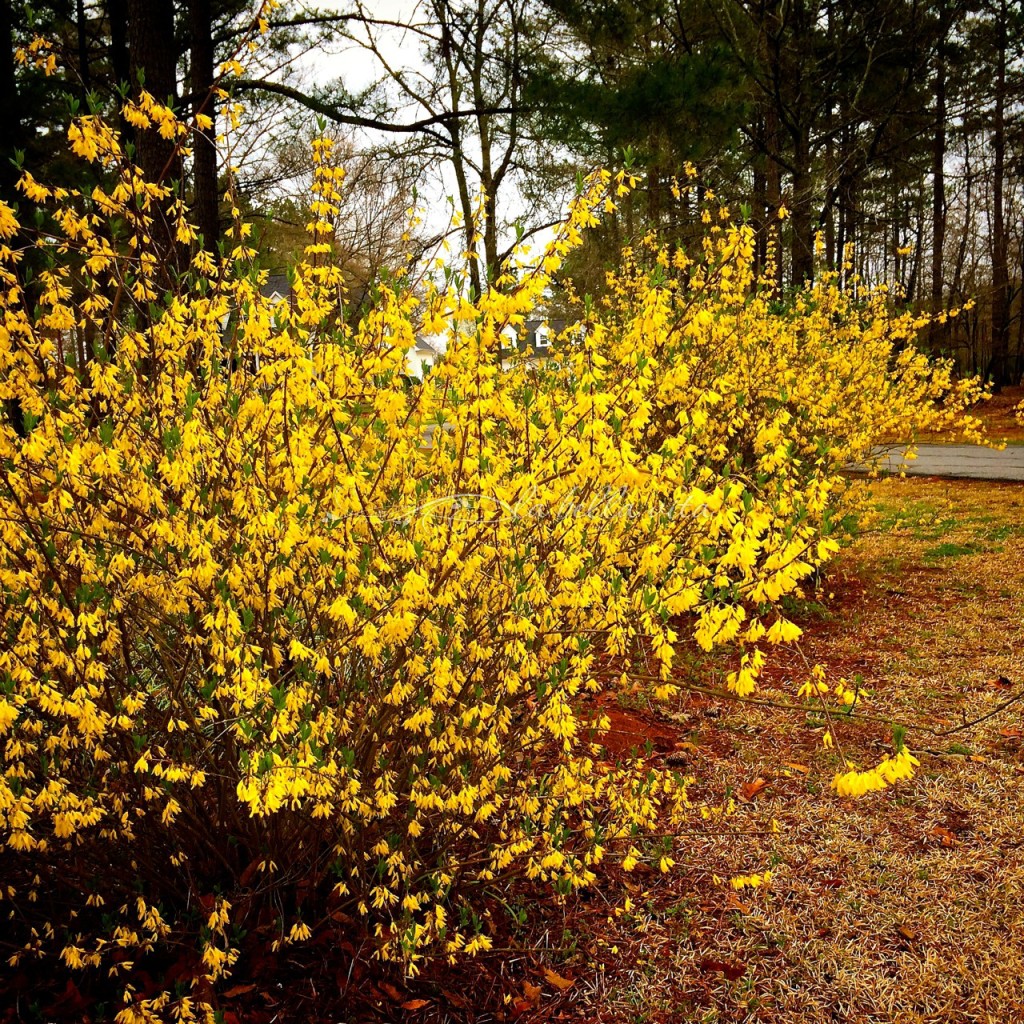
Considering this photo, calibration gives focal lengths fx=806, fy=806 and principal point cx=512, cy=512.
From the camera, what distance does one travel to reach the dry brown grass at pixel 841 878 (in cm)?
267

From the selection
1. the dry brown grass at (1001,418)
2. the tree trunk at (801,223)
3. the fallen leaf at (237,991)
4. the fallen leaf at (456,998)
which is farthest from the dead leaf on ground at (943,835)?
the dry brown grass at (1001,418)

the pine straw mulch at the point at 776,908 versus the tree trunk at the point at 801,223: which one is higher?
the tree trunk at the point at 801,223

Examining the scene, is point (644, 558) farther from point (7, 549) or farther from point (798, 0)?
point (798, 0)

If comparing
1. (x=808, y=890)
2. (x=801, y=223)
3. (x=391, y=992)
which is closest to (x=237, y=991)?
(x=391, y=992)

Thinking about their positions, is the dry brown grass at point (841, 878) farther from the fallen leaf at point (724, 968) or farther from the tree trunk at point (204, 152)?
the tree trunk at point (204, 152)

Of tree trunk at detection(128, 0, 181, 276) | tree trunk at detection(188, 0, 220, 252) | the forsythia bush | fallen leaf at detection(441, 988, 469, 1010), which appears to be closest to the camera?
the forsythia bush

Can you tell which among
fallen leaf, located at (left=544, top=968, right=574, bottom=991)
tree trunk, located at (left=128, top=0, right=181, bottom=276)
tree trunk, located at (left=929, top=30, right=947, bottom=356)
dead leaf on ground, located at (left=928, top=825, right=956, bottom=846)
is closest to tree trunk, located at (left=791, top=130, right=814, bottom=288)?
tree trunk, located at (left=128, top=0, right=181, bottom=276)

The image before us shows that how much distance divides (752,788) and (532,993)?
1639 millimetres

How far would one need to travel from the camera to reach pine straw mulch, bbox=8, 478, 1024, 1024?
2.58m

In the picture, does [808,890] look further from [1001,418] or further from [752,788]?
[1001,418]

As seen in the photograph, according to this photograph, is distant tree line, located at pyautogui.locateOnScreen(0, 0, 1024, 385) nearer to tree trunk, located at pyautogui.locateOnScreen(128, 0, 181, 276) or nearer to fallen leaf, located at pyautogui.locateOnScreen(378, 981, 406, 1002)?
tree trunk, located at pyautogui.locateOnScreen(128, 0, 181, 276)

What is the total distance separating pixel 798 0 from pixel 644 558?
35.5ft

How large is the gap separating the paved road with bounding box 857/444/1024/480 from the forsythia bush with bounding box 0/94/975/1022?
31.6 feet

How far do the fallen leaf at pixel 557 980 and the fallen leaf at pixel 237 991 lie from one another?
3.09 feet
